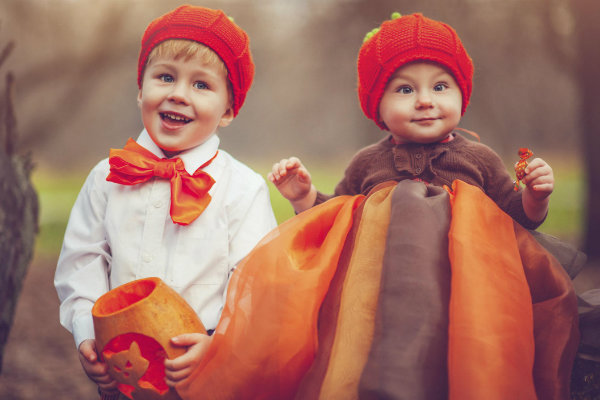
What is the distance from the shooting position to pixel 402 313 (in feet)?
3.71

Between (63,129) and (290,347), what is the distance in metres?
4.84

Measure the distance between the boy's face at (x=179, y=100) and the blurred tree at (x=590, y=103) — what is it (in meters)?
3.27

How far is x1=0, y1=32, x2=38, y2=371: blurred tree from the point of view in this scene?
87.9 inches

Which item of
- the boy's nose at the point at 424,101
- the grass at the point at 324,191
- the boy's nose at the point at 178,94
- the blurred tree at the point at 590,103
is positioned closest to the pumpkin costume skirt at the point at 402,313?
the boy's nose at the point at 424,101

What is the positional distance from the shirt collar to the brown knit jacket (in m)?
0.51

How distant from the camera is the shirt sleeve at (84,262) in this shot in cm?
148

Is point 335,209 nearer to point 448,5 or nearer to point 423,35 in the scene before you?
point 423,35

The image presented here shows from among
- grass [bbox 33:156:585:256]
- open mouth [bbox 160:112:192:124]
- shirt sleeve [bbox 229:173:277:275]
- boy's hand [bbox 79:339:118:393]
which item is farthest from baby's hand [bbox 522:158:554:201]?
grass [bbox 33:156:585:256]

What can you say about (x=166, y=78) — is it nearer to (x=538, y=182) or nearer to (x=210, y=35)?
(x=210, y=35)

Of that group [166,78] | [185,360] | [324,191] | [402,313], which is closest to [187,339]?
[185,360]

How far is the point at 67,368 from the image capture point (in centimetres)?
345

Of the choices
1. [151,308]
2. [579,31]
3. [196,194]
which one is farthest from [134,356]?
[579,31]

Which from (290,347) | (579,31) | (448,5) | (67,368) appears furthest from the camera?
(448,5)

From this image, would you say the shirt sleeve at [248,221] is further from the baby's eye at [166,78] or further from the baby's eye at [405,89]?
the baby's eye at [405,89]
